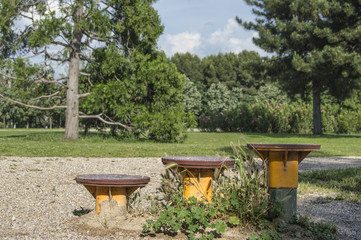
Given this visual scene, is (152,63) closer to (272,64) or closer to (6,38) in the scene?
(6,38)

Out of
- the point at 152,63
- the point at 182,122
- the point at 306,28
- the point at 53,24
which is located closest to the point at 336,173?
the point at 182,122

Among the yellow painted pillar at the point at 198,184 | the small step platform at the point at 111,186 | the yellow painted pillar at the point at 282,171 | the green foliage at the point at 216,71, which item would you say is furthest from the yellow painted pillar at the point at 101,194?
the green foliage at the point at 216,71

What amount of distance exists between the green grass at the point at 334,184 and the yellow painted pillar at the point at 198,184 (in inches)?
81.3

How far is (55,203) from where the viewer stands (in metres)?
4.64

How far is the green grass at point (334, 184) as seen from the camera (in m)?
5.34

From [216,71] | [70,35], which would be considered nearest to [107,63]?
[70,35]

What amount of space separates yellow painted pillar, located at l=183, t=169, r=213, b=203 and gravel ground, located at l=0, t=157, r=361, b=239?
2.27 feet

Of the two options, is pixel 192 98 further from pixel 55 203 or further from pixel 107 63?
pixel 55 203

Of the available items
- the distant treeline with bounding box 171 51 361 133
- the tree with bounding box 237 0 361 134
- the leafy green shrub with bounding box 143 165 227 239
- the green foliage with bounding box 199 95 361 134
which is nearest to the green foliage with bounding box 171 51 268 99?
the distant treeline with bounding box 171 51 361 133

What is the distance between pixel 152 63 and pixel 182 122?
251cm

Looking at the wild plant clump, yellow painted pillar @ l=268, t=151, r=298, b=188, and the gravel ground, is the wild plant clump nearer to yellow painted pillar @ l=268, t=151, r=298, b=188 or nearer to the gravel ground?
yellow painted pillar @ l=268, t=151, r=298, b=188

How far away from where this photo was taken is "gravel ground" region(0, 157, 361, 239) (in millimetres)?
3518

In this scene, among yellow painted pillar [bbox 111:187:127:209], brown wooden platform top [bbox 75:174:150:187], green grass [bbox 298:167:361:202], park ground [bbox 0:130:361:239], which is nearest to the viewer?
brown wooden platform top [bbox 75:174:150:187]

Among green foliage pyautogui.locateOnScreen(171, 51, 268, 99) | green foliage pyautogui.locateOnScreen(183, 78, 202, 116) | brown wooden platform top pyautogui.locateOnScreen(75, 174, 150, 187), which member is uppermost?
green foliage pyautogui.locateOnScreen(171, 51, 268, 99)
